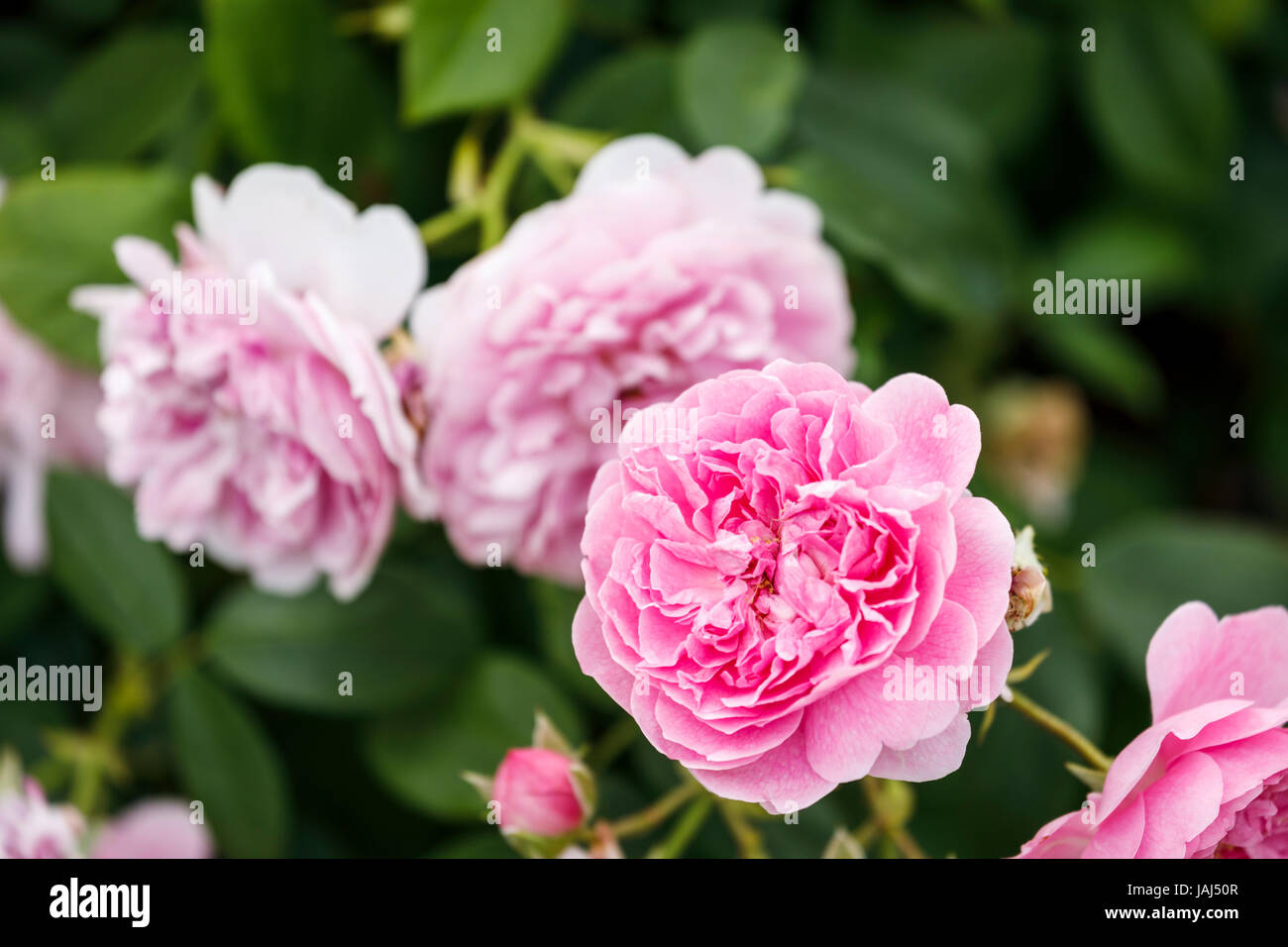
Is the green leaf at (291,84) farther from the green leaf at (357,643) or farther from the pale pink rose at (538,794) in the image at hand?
the pale pink rose at (538,794)

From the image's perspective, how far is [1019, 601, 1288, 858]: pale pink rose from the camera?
1.24 feet

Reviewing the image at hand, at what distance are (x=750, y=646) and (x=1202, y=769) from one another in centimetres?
17

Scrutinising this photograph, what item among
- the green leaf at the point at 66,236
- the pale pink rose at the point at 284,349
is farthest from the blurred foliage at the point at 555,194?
the pale pink rose at the point at 284,349

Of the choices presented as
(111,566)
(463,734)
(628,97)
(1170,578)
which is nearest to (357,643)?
(463,734)

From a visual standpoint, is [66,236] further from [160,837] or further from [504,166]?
[160,837]

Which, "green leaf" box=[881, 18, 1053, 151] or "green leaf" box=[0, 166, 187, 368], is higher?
"green leaf" box=[881, 18, 1053, 151]

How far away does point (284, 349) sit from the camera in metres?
0.55

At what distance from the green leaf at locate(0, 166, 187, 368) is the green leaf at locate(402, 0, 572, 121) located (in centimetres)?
18

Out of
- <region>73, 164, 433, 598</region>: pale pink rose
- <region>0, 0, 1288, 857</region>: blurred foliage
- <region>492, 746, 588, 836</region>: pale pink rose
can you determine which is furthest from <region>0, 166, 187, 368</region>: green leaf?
<region>492, 746, 588, 836</region>: pale pink rose

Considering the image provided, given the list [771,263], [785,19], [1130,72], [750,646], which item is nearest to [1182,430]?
[1130,72]

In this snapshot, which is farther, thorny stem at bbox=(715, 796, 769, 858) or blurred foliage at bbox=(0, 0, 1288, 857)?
blurred foliage at bbox=(0, 0, 1288, 857)

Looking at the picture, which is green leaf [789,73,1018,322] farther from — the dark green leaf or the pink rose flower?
the pink rose flower

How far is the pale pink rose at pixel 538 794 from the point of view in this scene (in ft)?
1.53

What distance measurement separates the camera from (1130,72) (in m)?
0.94
